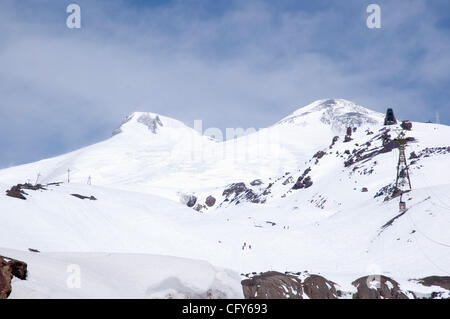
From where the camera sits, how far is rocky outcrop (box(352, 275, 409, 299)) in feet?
82.5

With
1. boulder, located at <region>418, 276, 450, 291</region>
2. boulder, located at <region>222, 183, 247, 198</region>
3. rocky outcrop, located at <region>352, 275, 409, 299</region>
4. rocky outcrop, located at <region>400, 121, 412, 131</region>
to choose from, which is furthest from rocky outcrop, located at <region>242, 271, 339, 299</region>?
boulder, located at <region>222, 183, 247, 198</region>

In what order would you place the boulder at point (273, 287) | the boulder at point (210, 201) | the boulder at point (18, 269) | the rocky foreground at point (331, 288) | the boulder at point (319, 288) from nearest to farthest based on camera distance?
the boulder at point (18, 269), the boulder at point (273, 287), the rocky foreground at point (331, 288), the boulder at point (319, 288), the boulder at point (210, 201)

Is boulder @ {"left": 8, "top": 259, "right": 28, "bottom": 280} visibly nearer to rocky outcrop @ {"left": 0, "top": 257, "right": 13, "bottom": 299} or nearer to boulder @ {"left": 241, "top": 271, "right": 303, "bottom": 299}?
rocky outcrop @ {"left": 0, "top": 257, "right": 13, "bottom": 299}

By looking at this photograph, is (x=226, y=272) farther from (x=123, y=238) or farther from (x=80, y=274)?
(x=123, y=238)

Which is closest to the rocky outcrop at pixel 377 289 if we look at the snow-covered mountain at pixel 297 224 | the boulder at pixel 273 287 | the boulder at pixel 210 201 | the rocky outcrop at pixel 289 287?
the rocky outcrop at pixel 289 287

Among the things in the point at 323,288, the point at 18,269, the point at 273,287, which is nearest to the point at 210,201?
the point at 323,288

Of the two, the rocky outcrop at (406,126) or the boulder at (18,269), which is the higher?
the rocky outcrop at (406,126)

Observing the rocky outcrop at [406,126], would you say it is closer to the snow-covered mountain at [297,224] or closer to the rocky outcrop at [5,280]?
the snow-covered mountain at [297,224]

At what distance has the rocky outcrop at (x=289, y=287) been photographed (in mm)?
23438

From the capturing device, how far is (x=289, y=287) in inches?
978

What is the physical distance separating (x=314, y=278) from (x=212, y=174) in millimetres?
139843

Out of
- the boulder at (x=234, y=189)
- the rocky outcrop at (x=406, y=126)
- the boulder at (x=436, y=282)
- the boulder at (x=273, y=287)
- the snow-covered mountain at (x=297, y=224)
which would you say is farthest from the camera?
the boulder at (x=234, y=189)

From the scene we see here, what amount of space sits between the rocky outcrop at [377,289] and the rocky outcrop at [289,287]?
1570mm

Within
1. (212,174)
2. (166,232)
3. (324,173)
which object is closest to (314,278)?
(166,232)
